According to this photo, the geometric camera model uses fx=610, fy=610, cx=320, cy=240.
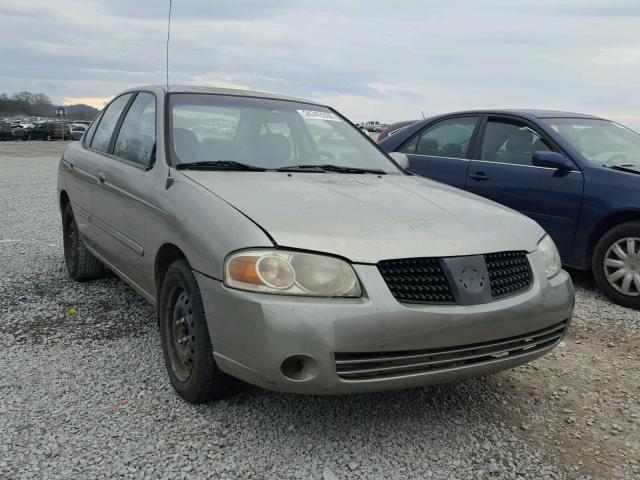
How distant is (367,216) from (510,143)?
3598 millimetres

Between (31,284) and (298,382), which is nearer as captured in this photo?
(298,382)

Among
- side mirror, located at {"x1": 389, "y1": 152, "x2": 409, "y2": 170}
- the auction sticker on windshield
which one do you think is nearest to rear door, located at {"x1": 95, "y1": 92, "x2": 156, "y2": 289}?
the auction sticker on windshield

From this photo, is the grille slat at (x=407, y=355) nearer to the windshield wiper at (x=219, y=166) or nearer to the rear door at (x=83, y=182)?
the windshield wiper at (x=219, y=166)

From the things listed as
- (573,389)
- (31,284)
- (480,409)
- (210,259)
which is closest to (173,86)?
(210,259)

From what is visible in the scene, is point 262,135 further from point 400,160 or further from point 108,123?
point 108,123

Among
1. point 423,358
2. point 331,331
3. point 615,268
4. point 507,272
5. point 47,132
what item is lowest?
point 47,132

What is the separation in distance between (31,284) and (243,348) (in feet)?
10.9

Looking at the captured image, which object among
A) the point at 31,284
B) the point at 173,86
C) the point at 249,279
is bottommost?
the point at 31,284

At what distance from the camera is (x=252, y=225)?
2508 mm

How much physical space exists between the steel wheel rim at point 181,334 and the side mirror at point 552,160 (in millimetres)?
3527

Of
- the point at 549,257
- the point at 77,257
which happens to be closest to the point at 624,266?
the point at 549,257

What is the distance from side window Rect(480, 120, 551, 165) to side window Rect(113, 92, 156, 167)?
3367mm

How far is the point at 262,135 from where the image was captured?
3789mm

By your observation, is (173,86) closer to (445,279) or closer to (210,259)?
(210,259)
